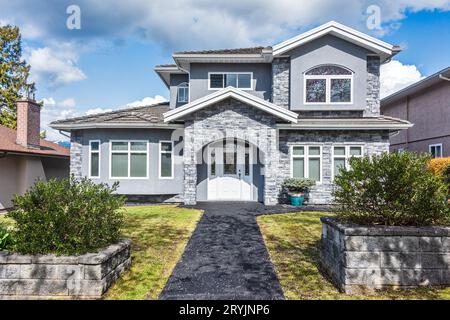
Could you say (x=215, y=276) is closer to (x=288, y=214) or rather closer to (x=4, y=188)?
(x=288, y=214)

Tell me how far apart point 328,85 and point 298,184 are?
5.53m

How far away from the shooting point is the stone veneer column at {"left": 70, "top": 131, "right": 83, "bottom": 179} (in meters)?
13.3

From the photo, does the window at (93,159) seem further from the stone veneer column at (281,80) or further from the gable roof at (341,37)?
the gable roof at (341,37)

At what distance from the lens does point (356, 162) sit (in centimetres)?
497

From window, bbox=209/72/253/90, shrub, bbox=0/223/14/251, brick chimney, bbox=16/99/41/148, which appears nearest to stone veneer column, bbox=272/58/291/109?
window, bbox=209/72/253/90

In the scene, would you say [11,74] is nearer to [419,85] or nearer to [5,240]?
[5,240]

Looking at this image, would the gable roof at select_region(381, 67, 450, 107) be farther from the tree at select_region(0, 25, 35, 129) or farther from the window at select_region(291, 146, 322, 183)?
the tree at select_region(0, 25, 35, 129)

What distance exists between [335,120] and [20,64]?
1136 inches

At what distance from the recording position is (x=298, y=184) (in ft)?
39.0

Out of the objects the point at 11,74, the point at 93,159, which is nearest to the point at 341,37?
the point at 93,159

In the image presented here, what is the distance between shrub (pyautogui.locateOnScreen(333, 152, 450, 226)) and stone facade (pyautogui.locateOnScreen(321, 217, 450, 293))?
14.1 inches

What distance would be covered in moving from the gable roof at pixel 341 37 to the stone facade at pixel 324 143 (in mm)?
4301
